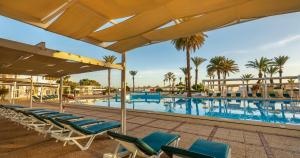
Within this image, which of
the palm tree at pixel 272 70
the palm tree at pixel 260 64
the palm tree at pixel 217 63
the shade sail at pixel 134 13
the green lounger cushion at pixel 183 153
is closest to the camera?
the green lounger cushion at pixel 183 153

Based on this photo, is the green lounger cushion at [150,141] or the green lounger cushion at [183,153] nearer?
the green lounger cushion at [183,153]

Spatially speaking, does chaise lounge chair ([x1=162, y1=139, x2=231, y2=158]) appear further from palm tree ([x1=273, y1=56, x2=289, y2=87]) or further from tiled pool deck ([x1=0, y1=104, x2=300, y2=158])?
palm tree ([x1=273, y1=56, x2=289, y2=87])

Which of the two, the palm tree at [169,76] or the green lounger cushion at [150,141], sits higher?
the palm tree at [169,76]

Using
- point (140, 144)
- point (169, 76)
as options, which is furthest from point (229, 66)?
point (140, 144)

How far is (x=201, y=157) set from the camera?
5.81 ft

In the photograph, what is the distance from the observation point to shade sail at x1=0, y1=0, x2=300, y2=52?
2.37 meters

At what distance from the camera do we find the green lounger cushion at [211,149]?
8.08 feet

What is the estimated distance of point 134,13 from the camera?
2.68m

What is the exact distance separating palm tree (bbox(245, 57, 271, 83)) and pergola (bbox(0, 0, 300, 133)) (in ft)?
105

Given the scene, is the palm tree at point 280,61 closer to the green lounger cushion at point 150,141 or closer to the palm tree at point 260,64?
the palm tree at point 260,64

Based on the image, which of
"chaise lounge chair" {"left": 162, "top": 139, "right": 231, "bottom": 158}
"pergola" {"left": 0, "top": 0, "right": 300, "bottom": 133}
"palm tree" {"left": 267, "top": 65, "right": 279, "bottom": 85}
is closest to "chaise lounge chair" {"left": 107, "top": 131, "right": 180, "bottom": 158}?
"chaise lounge chair" {"left": 162, "top": 139, "right": 231, "bottom": 158}

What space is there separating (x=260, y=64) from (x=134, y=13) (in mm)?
33467

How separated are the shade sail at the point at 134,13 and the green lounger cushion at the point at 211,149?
2.32m

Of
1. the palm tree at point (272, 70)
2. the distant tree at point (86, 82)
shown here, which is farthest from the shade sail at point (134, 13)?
the distant tree at point (86, 82)
